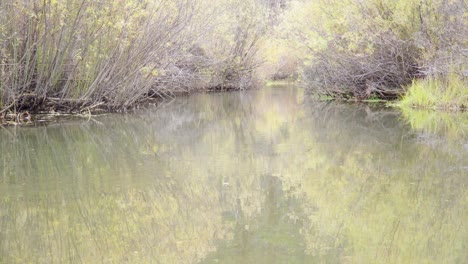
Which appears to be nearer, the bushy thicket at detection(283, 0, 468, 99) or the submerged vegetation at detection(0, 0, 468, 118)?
the submerged vegetation at detection(0, 0, 468, 118)

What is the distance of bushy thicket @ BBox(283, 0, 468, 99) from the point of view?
13.9 metres

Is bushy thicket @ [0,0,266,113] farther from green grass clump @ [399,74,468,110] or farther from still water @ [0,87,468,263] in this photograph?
green grass clump @ [399,74,468,110]

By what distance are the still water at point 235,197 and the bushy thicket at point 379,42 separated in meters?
4.16

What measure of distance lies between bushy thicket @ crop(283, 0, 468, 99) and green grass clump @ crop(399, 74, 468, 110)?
0.27 m

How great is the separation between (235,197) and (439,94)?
10916 mm

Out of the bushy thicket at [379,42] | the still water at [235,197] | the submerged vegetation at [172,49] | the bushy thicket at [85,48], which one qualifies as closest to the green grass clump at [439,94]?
the submerged vegetation at [172,49]

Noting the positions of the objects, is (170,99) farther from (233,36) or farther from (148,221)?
(148,221)

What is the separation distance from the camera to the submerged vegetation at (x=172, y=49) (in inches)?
469

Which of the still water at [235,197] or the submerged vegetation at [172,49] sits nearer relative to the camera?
the still water at [235,197]

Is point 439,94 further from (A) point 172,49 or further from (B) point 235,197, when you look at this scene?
(B) point 235,197

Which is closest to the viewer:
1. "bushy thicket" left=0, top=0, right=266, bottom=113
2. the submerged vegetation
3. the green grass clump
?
"bushy thicket" left=0, top=0, right=266, bottom=113

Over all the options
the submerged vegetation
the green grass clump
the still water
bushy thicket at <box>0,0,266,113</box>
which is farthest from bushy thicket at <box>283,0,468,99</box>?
bushy thicket at <box>0,0,266,113</box>

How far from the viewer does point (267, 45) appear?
96.0 ft

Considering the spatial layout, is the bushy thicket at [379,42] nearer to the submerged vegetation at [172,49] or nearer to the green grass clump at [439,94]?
the submerged vegetation at [172,49]
